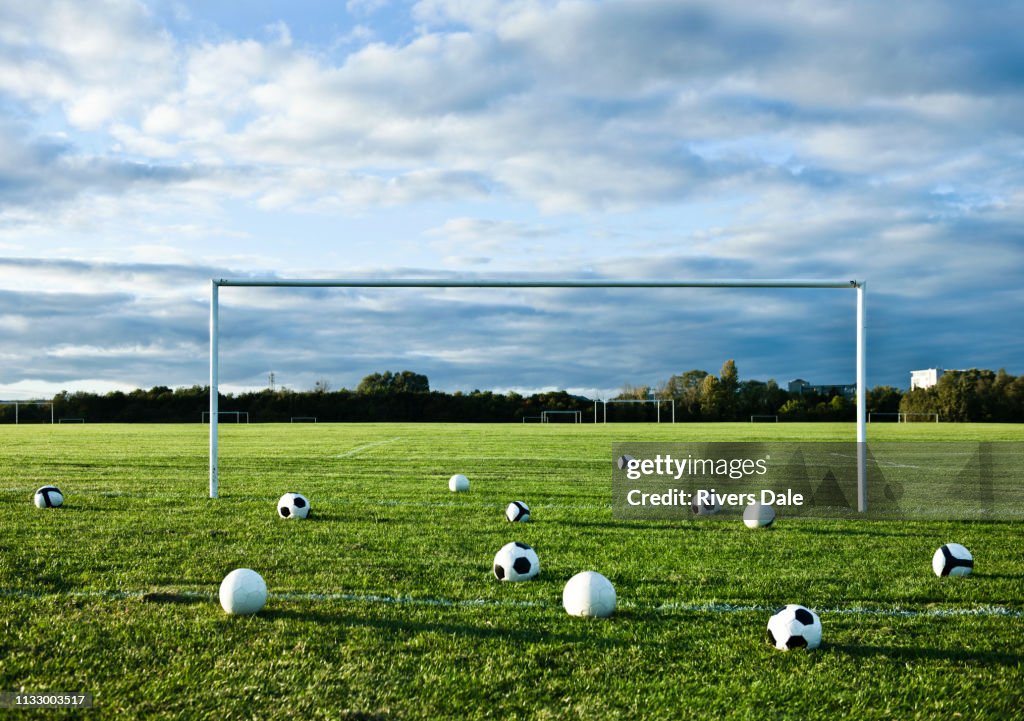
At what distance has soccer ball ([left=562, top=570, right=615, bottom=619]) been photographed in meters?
4.53

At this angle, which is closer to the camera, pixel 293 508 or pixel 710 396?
pixel 293 508

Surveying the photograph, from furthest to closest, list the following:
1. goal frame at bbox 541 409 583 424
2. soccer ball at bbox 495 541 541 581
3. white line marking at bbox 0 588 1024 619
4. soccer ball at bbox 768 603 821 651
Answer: goal frame at bbox 541 409 583 424
soccer ball at bbox 495 541 541 581
white line marking at bbox 0 588 1024 619
soccer ball at bbox 768 603 821 651

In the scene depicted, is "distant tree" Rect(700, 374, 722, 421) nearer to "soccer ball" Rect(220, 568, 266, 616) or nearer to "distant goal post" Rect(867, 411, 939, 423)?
"distant goal post" Rect(867, 411, 939, 423)

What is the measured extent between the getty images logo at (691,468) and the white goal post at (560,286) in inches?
175

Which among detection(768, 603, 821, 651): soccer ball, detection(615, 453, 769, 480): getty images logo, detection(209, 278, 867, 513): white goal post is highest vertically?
detection(209, 278, 867, 513): white goal post

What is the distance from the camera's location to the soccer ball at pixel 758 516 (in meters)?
7.82

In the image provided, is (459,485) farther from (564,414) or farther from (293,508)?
(564,414)

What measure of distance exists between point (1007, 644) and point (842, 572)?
5.46 ft

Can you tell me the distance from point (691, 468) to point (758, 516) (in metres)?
8.62

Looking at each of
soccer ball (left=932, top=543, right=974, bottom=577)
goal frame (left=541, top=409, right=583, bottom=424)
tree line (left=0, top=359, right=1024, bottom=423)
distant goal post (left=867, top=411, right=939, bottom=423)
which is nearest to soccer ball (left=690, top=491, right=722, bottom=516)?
soccer ball (left=932, top=543, right=974, bottom=577)

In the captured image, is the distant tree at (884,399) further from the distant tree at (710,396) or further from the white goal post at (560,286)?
the white goal post at (560,286)

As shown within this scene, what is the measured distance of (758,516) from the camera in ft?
25.7

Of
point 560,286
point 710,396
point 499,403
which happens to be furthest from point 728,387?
point 560,286

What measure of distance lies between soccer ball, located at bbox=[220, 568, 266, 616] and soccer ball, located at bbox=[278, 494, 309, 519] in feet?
12.1
